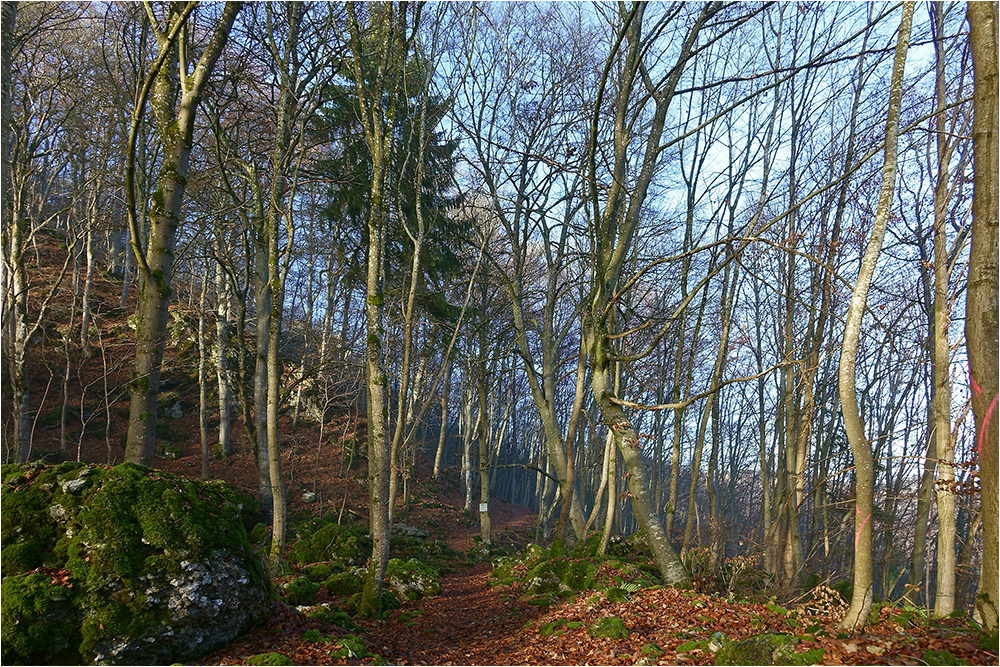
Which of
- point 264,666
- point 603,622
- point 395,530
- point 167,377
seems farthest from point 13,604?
point 167,377

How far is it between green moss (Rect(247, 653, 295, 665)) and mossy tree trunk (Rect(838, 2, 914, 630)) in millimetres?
4288

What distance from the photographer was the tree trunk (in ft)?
12.6

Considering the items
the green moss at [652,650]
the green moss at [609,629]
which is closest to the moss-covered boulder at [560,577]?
the green moss at [609,629]

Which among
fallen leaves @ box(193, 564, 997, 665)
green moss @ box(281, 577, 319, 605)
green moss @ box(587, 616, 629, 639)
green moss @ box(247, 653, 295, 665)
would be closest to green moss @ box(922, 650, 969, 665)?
fallen leaves @ box(193, 564, 997, 665)

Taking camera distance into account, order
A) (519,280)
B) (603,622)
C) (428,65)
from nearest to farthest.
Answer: (603,622), (428,65), (519,280)

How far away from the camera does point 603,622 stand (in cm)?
532

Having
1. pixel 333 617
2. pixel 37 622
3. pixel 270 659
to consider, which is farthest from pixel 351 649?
pixel 37 622

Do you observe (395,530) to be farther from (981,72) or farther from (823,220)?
(981,72)

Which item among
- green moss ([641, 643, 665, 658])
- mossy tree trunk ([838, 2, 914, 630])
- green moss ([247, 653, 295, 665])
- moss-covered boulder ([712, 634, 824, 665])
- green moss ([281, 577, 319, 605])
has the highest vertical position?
mossy tree trunk ([838, 2, 914, 630])

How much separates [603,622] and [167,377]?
54.4 feet

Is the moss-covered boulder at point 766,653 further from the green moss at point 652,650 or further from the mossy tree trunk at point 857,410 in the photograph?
the mossy tree trunk at point 857,410

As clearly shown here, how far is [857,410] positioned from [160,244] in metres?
6.57

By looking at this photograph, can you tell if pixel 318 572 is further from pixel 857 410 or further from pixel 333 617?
pixel 857 410

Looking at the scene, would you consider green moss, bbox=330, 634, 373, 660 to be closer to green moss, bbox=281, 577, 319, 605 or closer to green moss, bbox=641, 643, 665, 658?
green moss, bbox=281, 577, 319, 605
